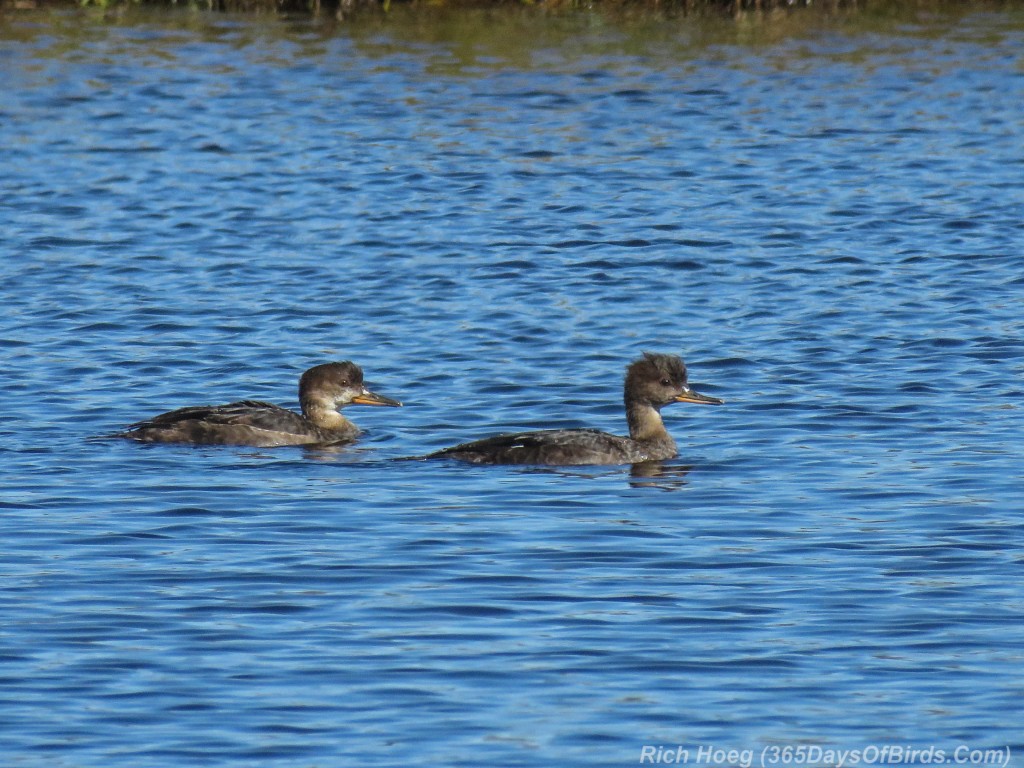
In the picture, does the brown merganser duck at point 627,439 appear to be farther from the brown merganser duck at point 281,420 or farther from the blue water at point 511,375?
the brown merganser duck at point 281,420

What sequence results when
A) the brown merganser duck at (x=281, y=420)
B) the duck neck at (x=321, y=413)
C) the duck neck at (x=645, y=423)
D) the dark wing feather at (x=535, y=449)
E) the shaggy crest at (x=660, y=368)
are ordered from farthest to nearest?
the duck neck at (x=321, y=413)
the shaggy crest at (x=660, y=368)
the duck neck at (x=645, y=423)
the brown merganser duck at (x=281, y=420)
the dark wing feather at (x=535, y=449)

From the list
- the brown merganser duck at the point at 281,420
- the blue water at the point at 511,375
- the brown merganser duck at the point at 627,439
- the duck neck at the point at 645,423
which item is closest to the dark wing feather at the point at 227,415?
the brown merganser duck at the point at 281,420

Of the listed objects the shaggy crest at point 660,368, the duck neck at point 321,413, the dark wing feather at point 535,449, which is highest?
the shaggy crest at point 660,368

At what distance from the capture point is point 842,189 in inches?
944

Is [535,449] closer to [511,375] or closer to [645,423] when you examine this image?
[645,423]

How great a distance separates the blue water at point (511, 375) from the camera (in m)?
8.94

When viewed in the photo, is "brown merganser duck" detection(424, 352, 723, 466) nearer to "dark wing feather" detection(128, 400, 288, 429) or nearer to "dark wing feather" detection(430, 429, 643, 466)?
"dark wing feather" detection(430, 429, 643, 466)

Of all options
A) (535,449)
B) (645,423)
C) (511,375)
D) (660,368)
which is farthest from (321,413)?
(660,368)

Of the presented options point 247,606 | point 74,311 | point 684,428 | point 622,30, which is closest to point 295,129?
point 622,30

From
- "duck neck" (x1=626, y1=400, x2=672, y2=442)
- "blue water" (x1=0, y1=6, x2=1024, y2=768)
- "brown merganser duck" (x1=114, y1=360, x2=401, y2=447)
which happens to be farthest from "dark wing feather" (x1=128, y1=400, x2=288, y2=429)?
"duck neck" (x1=626, y1=400, x2=672, y2=442)

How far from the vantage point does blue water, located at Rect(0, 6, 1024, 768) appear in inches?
352

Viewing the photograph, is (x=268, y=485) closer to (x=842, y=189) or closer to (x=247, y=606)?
(x=247, y=606)

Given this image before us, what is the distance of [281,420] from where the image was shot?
14594mm

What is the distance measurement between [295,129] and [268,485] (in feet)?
50.8
